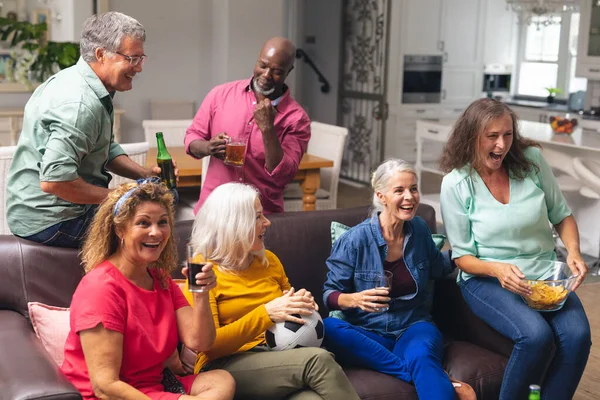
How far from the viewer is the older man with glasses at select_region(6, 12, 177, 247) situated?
7.56ft

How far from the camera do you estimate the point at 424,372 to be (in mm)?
2576

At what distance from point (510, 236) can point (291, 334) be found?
37.5 inches

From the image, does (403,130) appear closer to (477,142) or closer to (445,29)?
(445,29)

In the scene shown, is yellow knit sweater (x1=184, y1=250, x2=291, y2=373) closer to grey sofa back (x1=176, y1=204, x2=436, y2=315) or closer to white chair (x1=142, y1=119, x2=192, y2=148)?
grey sofa back (x1=176, y1=204, x2=436, y2=315)

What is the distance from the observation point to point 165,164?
112 inches

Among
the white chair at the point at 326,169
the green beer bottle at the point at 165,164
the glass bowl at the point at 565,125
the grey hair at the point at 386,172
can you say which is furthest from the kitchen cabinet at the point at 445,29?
the green beer bottle at the point at 165,164

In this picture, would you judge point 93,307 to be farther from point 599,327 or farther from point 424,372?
point 599,327

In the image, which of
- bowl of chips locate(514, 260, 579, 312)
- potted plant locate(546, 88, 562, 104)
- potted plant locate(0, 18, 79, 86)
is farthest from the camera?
potted plant locate(546, 88, 562, 104)

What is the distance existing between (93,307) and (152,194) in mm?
350

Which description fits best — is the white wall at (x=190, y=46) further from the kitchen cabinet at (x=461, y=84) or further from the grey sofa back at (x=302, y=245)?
the grey sofa back at (x=302, y=245)

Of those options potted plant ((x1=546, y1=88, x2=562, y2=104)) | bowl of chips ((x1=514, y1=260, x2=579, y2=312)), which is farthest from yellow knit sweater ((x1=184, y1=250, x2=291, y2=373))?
potted plant ((x1=546, y1=88, x2=562, y2=104))

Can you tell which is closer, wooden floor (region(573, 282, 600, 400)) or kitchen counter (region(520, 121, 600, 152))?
wooden floor (region(573, 282, 600, 400))

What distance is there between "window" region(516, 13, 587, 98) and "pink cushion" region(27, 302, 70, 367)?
24.6ft

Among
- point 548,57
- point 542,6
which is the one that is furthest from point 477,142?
point 548,57
